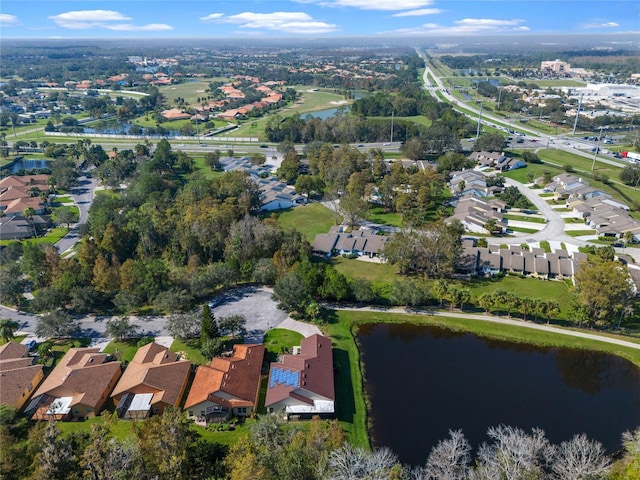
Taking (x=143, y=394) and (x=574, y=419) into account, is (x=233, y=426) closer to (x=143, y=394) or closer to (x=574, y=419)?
(x=143, y=394)

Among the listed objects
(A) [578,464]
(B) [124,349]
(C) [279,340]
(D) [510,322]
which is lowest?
(B) [124,349]

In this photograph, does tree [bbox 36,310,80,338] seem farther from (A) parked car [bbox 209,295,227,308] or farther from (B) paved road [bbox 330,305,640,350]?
(B) paved road [bbox 330,305,640,350]

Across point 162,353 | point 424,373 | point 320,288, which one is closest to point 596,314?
point 424,373

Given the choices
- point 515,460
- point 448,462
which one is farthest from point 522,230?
point 448,462

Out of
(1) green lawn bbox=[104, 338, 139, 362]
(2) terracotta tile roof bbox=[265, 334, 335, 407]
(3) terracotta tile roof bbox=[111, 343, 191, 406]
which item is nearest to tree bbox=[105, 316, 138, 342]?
(1) green lawn bbox=[104, 338, 139, 362]

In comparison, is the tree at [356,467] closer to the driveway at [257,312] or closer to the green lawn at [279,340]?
the green lawn at [279,340]

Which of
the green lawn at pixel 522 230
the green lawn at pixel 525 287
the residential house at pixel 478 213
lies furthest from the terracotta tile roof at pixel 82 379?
the green lawn at pixel 522 230

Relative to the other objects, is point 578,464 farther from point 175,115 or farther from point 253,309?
point 175,115
